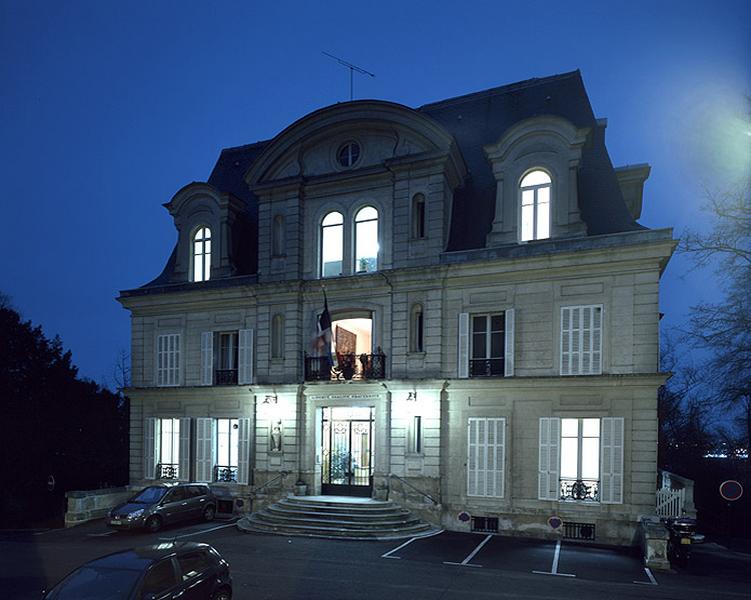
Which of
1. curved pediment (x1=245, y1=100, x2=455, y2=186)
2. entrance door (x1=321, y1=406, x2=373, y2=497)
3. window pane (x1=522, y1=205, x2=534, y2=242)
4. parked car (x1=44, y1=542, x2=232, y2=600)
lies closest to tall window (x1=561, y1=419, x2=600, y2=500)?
window pane (x1=522, y1=205, x2=534, y2=242)

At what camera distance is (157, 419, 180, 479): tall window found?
23.0 m

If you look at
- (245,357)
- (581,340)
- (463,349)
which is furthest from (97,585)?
(245,357)

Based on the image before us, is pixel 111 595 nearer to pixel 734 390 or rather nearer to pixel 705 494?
pixel 734 390

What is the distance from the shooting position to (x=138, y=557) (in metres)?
8.83

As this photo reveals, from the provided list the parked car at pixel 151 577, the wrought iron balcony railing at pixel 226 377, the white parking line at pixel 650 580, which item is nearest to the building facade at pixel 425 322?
the wrought iron balcony railing at pixel 226 377

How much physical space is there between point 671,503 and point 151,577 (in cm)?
1501

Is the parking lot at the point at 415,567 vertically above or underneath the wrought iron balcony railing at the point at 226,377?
underneath

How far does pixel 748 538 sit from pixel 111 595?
A: 1938 centimetres

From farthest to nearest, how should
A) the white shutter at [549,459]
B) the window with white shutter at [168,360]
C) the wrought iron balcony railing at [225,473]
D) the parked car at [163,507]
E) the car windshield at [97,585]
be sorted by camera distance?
the window with white shutter at [168,360] → the wrought iron balcony railing at [225,473] → the parked car at [163,507] → the white shutter at [549,459] → the car windshield at [97,585]

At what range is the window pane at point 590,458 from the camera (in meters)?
17.3

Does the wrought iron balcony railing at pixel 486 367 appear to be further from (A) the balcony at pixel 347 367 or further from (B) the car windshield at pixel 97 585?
(B) the car windshield at pixel 97 585

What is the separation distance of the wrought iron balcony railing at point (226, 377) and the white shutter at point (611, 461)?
13.1 metres

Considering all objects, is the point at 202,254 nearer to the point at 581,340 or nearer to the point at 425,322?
the point at 425,322

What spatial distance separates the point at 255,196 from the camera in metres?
25.0
